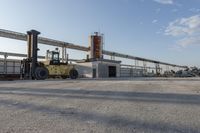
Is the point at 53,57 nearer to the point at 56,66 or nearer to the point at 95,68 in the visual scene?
the point at 56,66

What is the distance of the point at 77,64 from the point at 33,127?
49185mm

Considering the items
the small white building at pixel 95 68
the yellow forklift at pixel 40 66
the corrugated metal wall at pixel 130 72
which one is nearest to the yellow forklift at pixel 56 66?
the yellow forklift at pixel 40 66

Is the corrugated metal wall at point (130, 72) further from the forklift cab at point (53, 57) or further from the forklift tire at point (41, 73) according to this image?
the forklift tire at point (41, 73)

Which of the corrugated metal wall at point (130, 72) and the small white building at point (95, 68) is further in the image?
the corrugated metal wall at point (130, 72)

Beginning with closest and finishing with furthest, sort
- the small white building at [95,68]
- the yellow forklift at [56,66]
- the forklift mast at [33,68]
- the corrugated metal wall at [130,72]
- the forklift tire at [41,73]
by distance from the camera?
the forklift tire at [41,73] → the forklift mast at [33,68] → the yellow forklift at [56,66] → the small white building at [95,68] → the corrugated metal wall at [130,72]

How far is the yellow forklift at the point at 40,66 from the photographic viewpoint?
30406 mm

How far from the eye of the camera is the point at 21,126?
454 cm

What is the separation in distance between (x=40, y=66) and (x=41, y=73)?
166cm

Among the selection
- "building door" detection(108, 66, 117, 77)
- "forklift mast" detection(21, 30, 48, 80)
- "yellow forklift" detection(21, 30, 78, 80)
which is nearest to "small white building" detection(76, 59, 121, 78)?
"building door" detection(108, 66, 117, 77)

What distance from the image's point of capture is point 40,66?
104ft

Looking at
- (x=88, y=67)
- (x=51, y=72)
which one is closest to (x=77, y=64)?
(x=88, y=67)

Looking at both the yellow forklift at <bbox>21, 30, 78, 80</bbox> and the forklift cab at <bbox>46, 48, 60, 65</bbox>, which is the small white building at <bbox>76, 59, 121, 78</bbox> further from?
the forklift cab at <bbox>46, 48, 60, 65</bbox>

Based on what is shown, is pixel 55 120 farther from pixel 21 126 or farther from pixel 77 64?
pixel 77 64

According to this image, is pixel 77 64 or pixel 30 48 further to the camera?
pixel 77 64
